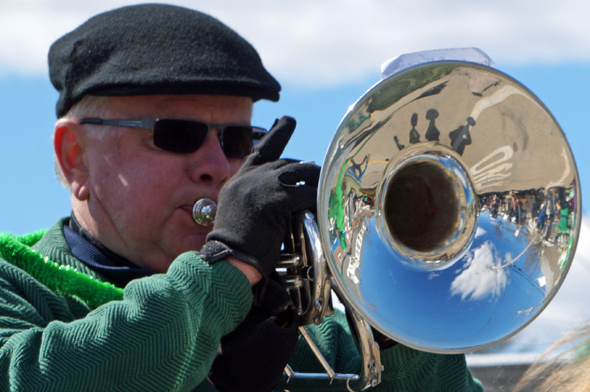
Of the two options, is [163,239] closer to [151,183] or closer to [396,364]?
[151,183]

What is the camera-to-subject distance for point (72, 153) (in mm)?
3064

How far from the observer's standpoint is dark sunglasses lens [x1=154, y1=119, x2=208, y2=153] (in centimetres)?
286

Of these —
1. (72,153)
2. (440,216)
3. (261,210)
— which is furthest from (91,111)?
(440,216)

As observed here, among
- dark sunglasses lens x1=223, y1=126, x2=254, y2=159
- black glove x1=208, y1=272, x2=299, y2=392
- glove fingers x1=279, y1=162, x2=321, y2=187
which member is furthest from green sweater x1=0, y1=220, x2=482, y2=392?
dark sunglasses lens x1=223, y1=126, x2=254, y2=159

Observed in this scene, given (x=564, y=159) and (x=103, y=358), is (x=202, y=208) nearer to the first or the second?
(x=103, y=358)

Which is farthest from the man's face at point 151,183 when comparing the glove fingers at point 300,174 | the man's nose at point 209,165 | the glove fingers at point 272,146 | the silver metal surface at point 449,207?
the silver metal surface at point 449,207

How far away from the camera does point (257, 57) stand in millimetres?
3088

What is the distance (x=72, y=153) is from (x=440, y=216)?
123 centimetres

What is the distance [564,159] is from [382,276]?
0.56 m

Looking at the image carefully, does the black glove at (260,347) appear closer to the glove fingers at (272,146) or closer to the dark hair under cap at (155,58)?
the glove fingers at (272,146)

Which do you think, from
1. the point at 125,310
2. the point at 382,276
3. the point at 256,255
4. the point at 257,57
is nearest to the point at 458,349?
the point at 382,276

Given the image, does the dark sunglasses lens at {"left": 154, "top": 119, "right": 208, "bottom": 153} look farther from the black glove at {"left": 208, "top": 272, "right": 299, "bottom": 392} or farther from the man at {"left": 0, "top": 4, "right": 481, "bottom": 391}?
the black glove at {"left": 208, "top": 272, "right": 299, "bottom": 392}

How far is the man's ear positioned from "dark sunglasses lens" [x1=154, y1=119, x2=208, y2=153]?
0.30 metres

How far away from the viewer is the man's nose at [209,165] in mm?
2818
